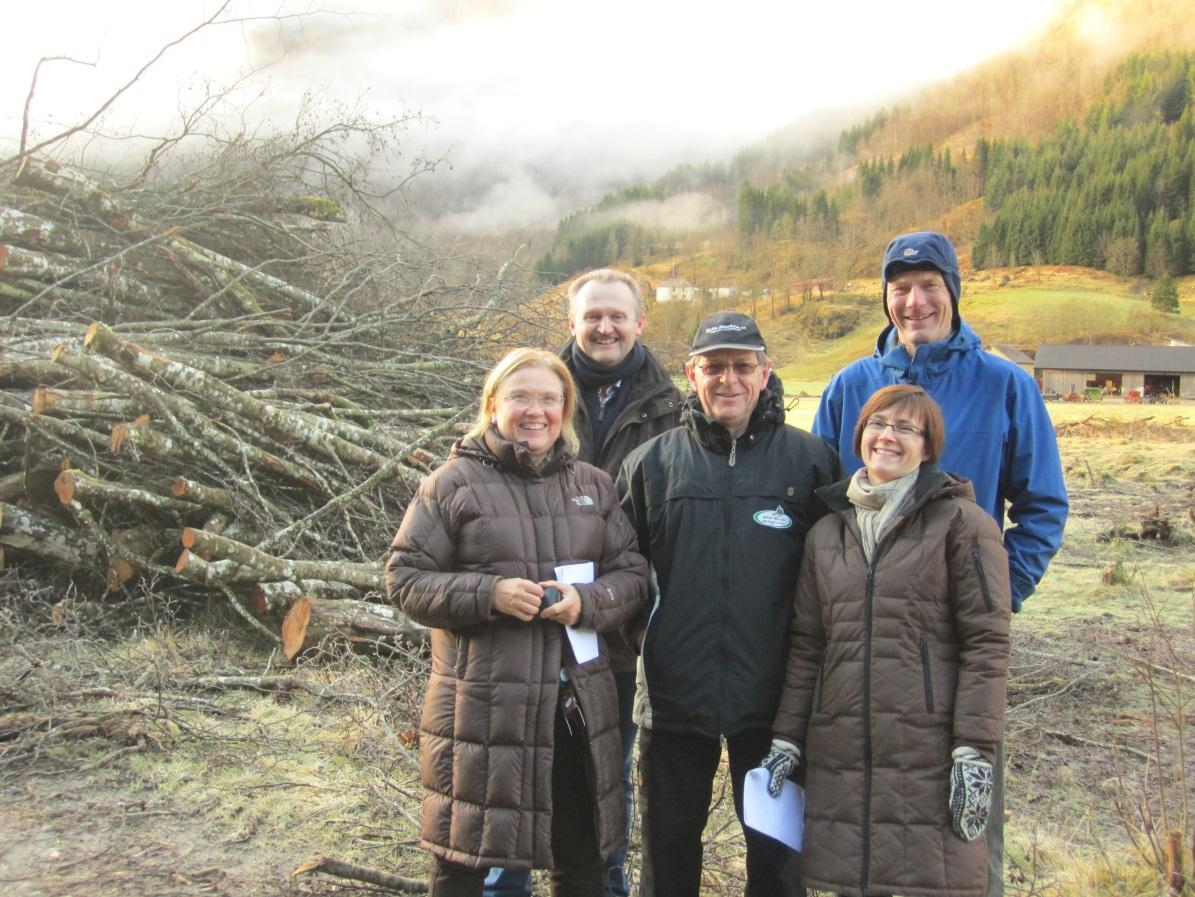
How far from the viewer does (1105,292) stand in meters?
92.4

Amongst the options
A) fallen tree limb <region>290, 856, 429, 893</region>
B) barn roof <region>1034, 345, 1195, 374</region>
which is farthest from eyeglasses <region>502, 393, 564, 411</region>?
barn roof <region>1034, 345, 1195, 374</region>

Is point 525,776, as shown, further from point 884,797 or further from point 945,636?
point 945,636

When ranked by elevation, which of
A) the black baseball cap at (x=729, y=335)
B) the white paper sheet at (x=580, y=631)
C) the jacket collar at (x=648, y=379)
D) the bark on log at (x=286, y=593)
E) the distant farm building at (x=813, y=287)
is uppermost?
the distant farm building at (x=813, y=287)

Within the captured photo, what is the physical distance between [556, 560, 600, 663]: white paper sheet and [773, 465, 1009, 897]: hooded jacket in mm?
600

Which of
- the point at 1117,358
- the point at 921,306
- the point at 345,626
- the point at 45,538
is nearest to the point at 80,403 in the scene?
the point at 45,538

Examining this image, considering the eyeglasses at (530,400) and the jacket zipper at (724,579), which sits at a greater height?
the eyeglasses at (530,400)

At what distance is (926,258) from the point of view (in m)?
2.41

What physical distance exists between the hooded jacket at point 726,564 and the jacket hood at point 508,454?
0.30 metres

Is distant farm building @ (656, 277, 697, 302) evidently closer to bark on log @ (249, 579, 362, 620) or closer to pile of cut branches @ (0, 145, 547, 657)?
pile of cut branches @ (0, 145, 547, 657)

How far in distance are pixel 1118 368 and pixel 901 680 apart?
6164 centimetres

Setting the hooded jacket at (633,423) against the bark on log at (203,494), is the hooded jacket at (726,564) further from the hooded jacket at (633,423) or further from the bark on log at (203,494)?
the bark on log at (203,494)

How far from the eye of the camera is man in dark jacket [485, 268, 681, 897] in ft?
9.54

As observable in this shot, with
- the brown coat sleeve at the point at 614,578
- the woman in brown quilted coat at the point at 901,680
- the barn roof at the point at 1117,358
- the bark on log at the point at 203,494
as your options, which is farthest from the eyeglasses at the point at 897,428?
the barn roof at the point at 1117,358

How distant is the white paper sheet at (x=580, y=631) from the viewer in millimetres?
2291
